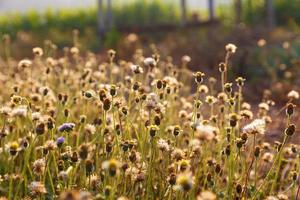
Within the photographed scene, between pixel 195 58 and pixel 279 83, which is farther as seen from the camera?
pixel 195 58

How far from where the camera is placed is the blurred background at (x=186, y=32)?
8.58 meters

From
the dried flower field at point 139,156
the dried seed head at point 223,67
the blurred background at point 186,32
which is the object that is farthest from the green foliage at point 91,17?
the dried seed head at point 223,67

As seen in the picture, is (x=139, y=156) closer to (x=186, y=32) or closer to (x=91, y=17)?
(x=186, y=32)

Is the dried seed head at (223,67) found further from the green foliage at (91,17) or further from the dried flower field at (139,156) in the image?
the green foliage at (91,17)

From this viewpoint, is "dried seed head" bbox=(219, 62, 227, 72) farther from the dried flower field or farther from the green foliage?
the green foliage

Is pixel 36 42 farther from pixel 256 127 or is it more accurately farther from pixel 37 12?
pixel 256 127

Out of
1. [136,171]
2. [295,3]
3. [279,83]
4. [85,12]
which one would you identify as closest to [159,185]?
[136,171]

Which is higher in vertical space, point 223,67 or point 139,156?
point 223,67

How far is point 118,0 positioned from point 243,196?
18.3 metres

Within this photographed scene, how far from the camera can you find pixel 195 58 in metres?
9.08

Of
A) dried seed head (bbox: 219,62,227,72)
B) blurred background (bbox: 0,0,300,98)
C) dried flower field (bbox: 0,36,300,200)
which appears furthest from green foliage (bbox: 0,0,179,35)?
dried seed head (bbox: 219,62,227,72)

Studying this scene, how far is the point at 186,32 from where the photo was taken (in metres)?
12.6

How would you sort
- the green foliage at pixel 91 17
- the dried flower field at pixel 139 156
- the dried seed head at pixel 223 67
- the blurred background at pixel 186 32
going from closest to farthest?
1. the dried flower field at pixel 139 156
2. the dried seed head at pixel 223 67
3. the blurred background at pixel 186 32
4. the green foliage at pixel 91 17

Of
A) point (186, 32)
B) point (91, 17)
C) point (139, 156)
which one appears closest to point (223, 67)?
point (139, 156)
